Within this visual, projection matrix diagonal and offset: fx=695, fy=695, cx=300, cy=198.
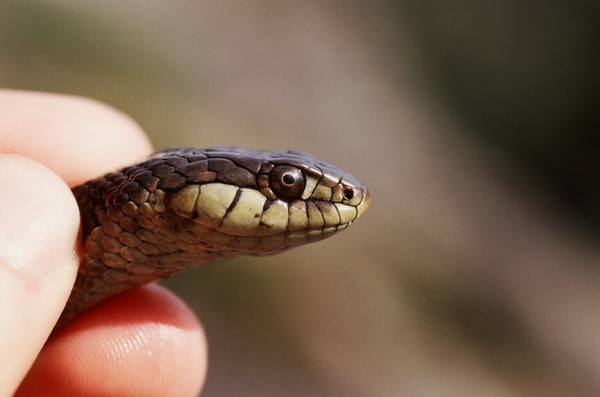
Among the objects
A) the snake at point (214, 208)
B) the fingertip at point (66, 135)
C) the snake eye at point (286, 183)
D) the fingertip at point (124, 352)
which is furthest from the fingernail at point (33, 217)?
the fingertip at point (66, 135)

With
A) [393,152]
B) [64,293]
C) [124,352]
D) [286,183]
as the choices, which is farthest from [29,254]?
[393,152]

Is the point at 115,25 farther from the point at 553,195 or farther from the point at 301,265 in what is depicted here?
the point at 553,195

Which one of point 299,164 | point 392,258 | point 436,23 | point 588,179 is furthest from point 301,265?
point 436,23

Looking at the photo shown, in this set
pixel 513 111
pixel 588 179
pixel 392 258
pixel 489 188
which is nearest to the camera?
pixel 392 258

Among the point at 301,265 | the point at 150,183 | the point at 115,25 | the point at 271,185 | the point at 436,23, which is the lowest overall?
the point at 301,265

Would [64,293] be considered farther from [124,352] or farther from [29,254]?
[124,352]

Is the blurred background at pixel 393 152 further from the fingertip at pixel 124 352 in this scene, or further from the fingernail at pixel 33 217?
the fingernail at pixel 33 217

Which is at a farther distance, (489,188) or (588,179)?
(588,179)
